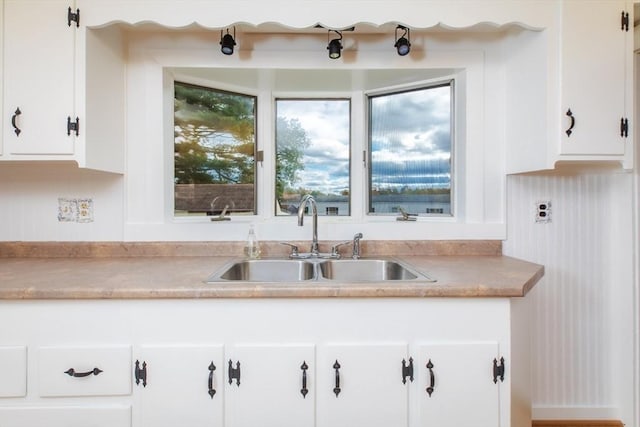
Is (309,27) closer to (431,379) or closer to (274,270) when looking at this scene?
(274,270)

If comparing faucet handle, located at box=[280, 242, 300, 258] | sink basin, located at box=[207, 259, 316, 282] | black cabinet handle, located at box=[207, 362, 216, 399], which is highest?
faucet handle, located at box=[280, 242, 300, 258]

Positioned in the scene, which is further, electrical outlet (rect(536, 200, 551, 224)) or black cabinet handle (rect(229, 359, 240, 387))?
electrical outlet (rect(536, 200, 551, 224))

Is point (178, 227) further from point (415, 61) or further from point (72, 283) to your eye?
point (415, 61)

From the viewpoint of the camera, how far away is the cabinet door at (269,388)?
1.16 m

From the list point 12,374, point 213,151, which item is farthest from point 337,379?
point 213,151

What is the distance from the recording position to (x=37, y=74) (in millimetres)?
1447

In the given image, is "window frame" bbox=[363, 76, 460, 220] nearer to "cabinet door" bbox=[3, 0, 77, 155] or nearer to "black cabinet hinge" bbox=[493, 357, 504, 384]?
"black cabinet hinge" bbox=[493, 357, 504, 384]

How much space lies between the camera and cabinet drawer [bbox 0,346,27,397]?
1136mm

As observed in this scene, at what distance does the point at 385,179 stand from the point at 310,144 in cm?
53

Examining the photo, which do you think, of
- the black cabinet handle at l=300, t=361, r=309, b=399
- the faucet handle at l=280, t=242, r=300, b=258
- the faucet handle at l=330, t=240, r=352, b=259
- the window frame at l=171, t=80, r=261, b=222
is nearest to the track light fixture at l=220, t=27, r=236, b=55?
the window frame at l=171, t=80, r=261, b=222

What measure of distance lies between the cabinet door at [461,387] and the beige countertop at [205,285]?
21cm

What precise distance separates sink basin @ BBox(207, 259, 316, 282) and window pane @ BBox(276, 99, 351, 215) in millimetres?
481

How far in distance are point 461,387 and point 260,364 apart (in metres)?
0.72

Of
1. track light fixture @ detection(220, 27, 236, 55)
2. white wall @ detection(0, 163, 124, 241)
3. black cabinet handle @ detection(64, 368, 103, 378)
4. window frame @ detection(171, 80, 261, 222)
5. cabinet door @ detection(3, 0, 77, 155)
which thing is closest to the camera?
black cabinet handle @ detection(64, 368, 103, 378)
